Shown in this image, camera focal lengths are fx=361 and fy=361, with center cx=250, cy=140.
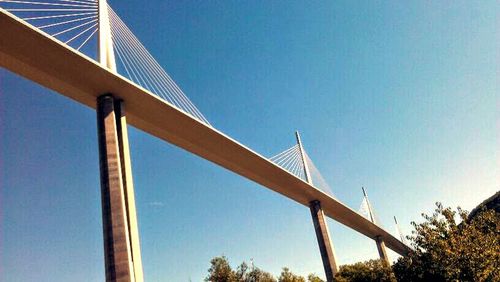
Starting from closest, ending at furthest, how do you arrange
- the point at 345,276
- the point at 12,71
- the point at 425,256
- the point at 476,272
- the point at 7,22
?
1. the point at 7,22
2. the point at 476,272
3. the point at 12,71
4. the point at 425,256
5. the point at 345,276

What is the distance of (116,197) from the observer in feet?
66.0

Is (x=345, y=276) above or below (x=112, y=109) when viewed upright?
below

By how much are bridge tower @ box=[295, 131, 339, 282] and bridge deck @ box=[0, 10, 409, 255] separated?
37.2 ft

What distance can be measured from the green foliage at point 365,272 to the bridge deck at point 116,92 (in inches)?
537

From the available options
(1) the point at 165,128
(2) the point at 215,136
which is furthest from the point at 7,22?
(2) the point at 215,136

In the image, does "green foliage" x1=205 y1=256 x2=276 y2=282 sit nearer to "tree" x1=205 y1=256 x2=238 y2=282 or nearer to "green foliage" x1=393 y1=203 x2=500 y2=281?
"tree" x1=205 y1=256 x2=238 y2=282

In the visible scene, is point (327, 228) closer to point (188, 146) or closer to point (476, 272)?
point (188, 146)

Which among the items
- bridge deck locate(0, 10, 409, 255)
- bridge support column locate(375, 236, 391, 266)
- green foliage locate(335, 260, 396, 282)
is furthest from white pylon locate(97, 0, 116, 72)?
bridge support column locate(375, 236, 391, 266)

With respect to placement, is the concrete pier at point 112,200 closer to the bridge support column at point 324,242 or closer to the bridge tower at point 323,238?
the bridge tower at point 323,238

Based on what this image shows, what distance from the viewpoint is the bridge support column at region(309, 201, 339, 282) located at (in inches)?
2000

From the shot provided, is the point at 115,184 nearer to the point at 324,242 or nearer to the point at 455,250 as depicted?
the point at 455,250

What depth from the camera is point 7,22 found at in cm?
1717

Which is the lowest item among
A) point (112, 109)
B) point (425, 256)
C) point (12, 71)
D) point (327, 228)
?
point (425, 256)

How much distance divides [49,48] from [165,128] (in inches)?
474
